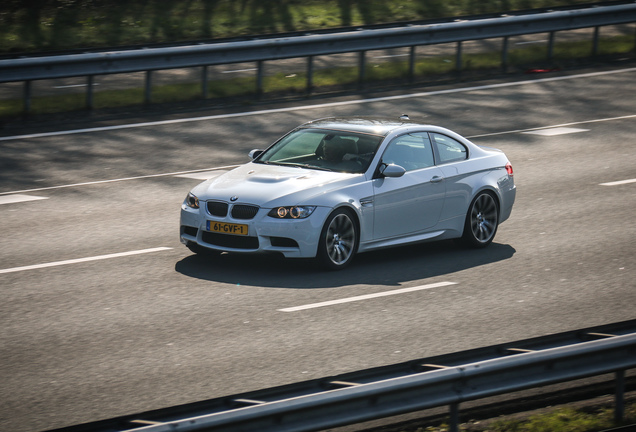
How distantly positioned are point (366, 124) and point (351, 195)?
4.67ft

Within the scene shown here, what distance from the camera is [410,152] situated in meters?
11.4

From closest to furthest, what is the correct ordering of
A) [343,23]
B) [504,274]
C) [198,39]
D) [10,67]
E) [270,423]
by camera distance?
[270,423], [504,274], [10,67], [198,39], [343,23]

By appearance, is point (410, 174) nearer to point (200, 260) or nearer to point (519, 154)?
point (200, 260)

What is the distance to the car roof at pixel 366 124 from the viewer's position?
37.2ft

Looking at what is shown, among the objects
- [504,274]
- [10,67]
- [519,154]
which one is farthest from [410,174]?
[10,67]

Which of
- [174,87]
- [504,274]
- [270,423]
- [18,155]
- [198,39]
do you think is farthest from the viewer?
[198,39]

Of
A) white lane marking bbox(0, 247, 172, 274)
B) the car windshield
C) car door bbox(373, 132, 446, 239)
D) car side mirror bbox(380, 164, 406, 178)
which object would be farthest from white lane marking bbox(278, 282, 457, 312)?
white lane marking bbox(0, 247, 172, 274)

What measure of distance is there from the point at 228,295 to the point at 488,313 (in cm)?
246

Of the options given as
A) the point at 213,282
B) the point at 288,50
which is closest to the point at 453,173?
the point at 213,282

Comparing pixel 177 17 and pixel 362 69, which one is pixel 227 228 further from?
pixel 177 17

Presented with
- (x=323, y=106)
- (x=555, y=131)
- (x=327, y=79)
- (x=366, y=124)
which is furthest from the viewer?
(x=327, y=79)

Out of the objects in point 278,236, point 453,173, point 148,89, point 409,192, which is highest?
point 453,173

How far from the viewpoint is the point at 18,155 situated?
15648mm

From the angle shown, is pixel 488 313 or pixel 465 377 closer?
pixel 465 377
